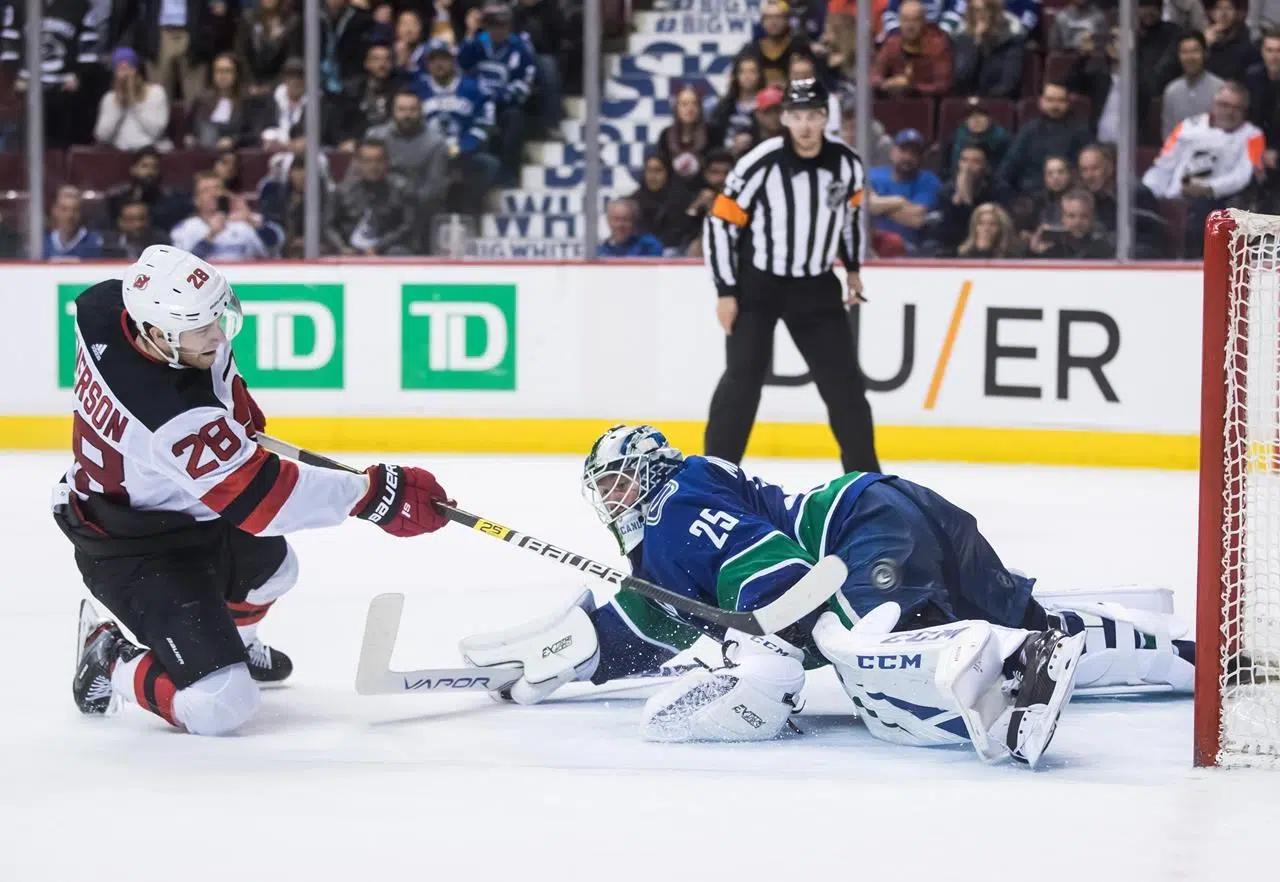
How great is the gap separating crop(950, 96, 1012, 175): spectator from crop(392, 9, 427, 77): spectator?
2072mm

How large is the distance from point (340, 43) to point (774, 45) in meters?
1.72

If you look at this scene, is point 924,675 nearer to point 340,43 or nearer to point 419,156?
point 419,156

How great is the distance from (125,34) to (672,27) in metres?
2.26

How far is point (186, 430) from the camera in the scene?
10.9 ft

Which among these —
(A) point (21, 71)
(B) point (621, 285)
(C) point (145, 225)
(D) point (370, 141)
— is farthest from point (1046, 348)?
(A) point (21, 71)

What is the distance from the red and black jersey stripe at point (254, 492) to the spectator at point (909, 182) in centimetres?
454

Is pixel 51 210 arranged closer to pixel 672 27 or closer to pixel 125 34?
pixel 125 34

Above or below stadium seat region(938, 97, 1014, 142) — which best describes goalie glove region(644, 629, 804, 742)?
below

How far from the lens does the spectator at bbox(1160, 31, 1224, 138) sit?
7098 mm

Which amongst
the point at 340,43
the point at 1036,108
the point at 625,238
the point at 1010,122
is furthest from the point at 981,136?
the point at 340,43

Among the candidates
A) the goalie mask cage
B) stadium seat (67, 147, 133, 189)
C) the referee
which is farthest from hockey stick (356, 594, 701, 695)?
stadium seat (67, 147, 133, 189)

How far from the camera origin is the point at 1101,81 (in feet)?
23.9

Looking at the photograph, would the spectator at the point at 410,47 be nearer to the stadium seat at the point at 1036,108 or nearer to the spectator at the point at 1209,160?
the stadium seat at the point at 1036,108

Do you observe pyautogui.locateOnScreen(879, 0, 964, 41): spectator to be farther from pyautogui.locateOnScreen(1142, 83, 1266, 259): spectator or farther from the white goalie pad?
the white goalie pad
